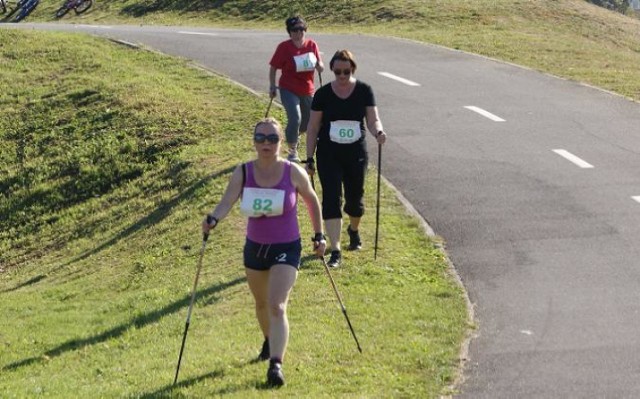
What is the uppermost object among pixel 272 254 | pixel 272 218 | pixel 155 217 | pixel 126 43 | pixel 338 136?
pixel 272 218

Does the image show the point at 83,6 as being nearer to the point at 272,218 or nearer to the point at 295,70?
the point at 295,70

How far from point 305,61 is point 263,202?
21.5ft

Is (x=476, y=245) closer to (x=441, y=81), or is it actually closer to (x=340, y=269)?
(x=340, y=269)

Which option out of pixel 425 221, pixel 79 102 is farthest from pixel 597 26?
pixel 425 221

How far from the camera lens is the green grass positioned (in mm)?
9508

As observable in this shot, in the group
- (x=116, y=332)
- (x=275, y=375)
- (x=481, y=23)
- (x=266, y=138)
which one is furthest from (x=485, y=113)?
(x=481, y=23)

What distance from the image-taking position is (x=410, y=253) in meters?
13.0

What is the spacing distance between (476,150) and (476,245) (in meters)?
4.60

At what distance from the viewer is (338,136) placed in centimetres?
1195

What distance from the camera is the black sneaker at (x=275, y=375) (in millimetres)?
8766

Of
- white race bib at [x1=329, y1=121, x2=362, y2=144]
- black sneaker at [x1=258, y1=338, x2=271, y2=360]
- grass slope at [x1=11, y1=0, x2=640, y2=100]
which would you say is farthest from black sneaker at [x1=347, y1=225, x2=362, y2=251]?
grass slope at [x1=11, y1=0, x2=640, y2=100]

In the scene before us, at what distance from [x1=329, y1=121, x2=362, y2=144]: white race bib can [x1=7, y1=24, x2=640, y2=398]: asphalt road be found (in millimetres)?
1838

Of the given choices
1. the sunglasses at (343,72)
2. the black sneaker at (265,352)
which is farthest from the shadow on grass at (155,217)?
the black sneaker at (265,352)

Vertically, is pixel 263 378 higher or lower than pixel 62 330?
higher
